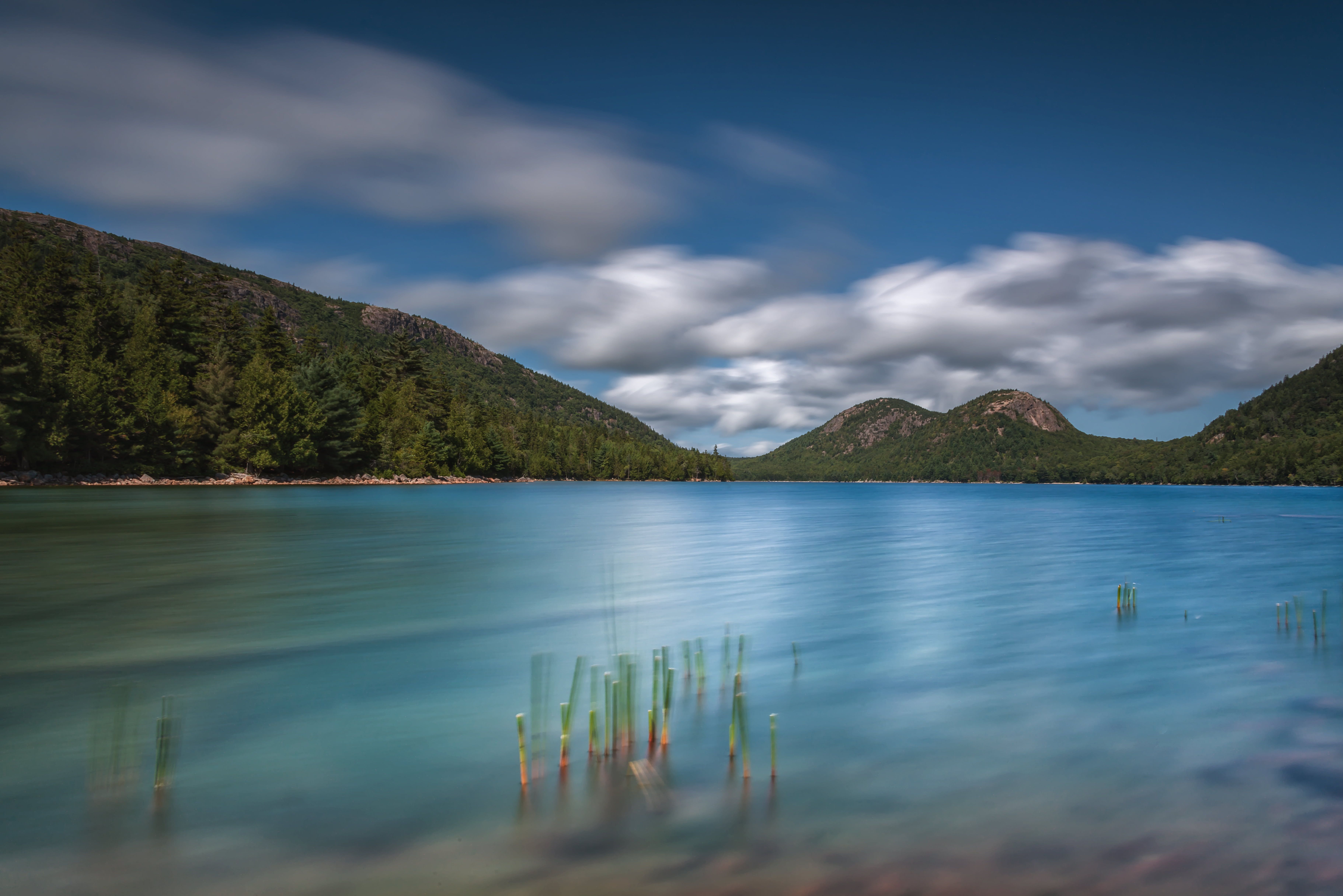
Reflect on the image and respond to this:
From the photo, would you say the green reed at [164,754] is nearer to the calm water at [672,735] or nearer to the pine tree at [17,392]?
the calm water at [672,735]

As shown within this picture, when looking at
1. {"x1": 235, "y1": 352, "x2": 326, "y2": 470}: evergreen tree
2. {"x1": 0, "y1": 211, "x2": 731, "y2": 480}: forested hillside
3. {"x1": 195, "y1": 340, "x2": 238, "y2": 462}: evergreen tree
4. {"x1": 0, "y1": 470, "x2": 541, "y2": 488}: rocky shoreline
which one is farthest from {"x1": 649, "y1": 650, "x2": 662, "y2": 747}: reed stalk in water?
{"x1": 195, "y1": 340, "x2": 238, "y2": 462}: evergreen tree

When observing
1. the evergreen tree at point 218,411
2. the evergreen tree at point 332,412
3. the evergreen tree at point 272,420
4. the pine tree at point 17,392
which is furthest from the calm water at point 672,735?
the evergreen tree at point 332,412

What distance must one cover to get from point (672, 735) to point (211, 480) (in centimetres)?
9118

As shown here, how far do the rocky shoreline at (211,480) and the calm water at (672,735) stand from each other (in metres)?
53.1

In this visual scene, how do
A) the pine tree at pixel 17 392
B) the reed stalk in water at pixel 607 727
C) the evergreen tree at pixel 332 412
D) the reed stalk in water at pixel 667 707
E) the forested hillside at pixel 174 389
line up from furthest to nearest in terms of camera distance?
1. the evergreen tree at pixel 332 412
2. the forested hillside at pixel 174 389
3. the pine tree at pixel 17 392
4. the reed stalk in water at pixel 667 707
5. the reed stalk in water at pixel 607 727

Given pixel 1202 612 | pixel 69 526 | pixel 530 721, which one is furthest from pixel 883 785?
pixel 69 526

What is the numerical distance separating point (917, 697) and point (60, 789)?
35.6ft

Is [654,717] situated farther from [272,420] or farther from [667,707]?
[272,420]

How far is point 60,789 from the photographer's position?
7062 mm

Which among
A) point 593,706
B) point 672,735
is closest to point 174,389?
point 593,706

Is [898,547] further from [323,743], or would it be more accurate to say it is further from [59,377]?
[59,377]

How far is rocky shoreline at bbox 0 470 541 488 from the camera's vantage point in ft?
212

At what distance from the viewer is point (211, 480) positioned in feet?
268

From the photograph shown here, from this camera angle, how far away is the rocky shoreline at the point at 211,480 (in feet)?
212
